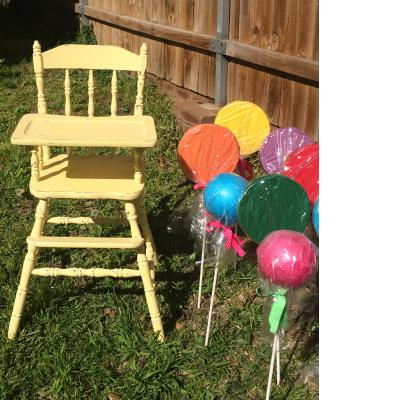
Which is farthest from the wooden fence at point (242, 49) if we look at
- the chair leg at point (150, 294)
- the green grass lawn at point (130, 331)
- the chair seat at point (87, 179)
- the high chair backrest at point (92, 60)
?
the chair leg at point (150, 294)

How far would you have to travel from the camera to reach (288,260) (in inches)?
73.6

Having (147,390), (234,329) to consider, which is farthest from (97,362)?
(234,329)

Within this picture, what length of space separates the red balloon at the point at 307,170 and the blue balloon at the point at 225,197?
0.77ft

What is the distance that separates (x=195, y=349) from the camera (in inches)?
95.7

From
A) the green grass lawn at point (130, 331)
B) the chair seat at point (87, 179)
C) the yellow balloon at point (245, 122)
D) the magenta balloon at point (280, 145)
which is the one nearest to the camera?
the green grass lawn at point (130, 331)

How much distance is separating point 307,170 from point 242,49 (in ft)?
6.30

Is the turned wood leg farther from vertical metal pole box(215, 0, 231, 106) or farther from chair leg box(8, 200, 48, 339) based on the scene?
vertical metal pole box(215, 0, 231, 106)

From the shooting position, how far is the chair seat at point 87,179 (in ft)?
7.64

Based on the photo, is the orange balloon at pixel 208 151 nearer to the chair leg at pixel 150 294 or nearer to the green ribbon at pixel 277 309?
the chair leg at pixel 150 294

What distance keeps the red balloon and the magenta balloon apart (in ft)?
0.88

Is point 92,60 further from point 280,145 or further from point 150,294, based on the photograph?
point 150,294

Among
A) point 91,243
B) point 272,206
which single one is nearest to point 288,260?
point 272,206

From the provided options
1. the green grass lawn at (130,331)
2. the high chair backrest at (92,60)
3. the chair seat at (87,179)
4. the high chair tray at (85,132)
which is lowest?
the green grass lawn at (130,331)
